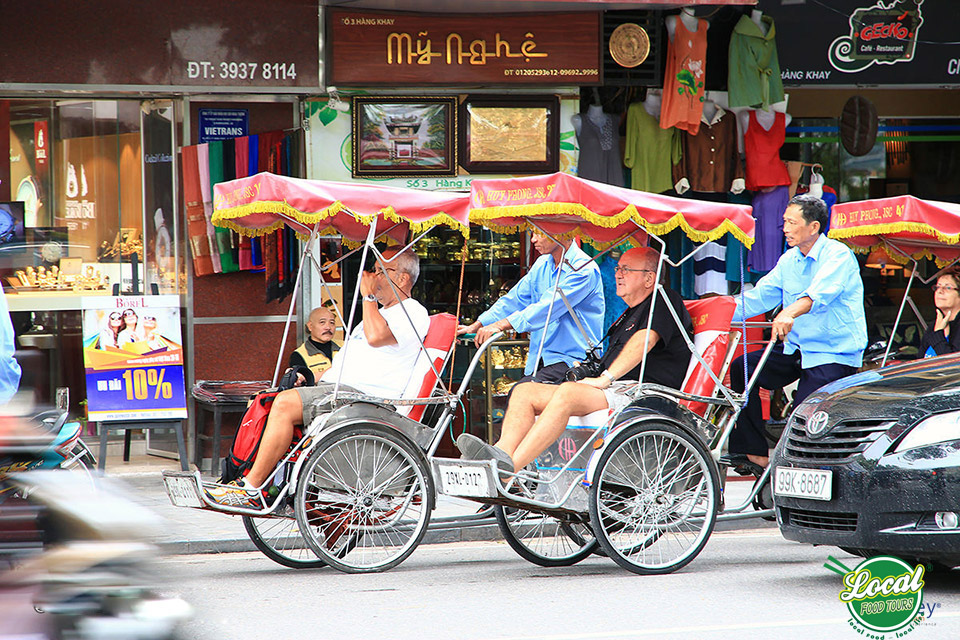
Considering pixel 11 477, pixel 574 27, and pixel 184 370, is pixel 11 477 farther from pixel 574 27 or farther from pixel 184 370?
pixel 574 27

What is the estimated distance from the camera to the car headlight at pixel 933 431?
563 cm

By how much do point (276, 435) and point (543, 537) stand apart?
1.73m

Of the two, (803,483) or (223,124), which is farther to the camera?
(223,124)

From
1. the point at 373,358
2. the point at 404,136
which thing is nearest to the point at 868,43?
the point at 404,136

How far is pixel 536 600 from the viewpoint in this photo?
6.09 metres

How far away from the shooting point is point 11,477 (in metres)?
3.35

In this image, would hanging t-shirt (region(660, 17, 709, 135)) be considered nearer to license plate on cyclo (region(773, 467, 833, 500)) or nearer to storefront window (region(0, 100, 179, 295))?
storefront window (region(0, 100, 179, 295))

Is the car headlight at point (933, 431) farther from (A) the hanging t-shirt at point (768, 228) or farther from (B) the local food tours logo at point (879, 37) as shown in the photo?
(B) the local food tours logo at point (879, 37)

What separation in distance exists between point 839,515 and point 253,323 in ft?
20.5

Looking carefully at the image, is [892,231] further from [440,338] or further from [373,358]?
[373,358]

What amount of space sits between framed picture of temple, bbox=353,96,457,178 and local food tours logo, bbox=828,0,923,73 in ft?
12.7

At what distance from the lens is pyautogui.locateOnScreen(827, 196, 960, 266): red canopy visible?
8039mm

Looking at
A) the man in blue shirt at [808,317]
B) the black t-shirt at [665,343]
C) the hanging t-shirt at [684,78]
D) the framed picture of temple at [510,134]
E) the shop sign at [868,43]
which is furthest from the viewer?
the shop sign at [868,43]

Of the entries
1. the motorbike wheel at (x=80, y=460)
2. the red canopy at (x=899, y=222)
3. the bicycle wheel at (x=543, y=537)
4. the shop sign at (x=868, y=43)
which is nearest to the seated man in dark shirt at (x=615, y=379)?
the bicycle wheel at (x=543, y=537)
